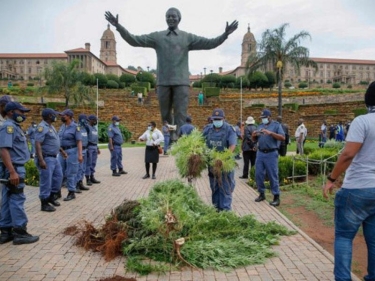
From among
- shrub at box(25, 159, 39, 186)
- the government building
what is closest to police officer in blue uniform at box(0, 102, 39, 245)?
shrub at box(25, 159, 39, 186)

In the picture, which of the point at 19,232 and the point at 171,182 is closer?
the point at 19,232

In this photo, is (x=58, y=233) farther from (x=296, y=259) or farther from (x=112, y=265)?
(x=296, y=259)

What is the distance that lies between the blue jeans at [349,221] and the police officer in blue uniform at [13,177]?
362 cm

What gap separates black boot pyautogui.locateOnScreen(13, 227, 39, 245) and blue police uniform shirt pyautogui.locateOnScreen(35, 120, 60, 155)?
1900 millimetres

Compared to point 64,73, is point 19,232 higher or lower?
lower

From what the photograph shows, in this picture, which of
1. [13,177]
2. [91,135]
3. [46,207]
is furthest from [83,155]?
[13,177]

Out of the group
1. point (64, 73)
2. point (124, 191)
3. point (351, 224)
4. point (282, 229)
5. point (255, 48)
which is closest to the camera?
point (351, 224)

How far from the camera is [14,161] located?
4.69 metres

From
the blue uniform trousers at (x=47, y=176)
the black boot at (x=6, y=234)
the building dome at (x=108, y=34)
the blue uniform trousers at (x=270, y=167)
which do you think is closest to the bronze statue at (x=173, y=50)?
the blue uniform trousers at (x=270, y=167)

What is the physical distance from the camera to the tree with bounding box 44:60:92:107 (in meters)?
31.6

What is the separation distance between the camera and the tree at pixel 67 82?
3164cm

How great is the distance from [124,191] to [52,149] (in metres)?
2.27

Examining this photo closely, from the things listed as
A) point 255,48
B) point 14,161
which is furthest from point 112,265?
point 255,48

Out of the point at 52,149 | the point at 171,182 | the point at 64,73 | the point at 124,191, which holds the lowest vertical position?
the point at 124,191
